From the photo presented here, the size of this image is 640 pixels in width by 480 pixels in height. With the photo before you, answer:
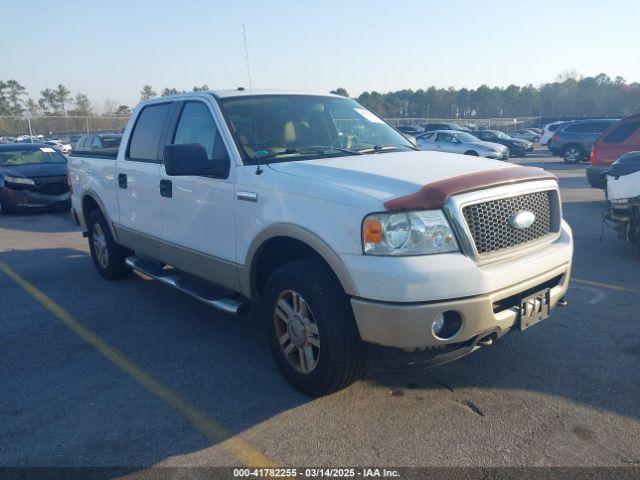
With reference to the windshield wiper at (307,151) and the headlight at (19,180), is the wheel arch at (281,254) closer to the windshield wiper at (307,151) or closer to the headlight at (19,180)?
the windshield wiper at (307,151)

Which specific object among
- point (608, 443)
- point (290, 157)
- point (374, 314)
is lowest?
point (608, 443)

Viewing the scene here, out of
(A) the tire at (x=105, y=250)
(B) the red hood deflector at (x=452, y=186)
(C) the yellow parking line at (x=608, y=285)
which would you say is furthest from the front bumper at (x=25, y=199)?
(B) the red hood deflector at (x=452, y=186)

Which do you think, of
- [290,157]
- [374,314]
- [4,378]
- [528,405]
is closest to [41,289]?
[4,378]

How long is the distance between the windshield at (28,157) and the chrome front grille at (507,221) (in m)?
12.4

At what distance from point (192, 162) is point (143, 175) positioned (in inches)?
61.3

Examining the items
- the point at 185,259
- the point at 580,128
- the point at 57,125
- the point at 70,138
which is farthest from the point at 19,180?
the point at 57,125

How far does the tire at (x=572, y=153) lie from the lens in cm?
2339

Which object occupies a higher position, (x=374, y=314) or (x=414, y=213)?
(x=414, y=213)

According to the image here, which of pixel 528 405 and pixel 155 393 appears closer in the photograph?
pixel 528 405

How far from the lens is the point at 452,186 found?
10.6 ft

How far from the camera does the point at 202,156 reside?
398cm

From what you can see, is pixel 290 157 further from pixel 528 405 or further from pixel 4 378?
pixel 4 378

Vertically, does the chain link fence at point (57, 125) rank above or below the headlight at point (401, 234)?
above

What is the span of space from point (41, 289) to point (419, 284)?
5190 mm
